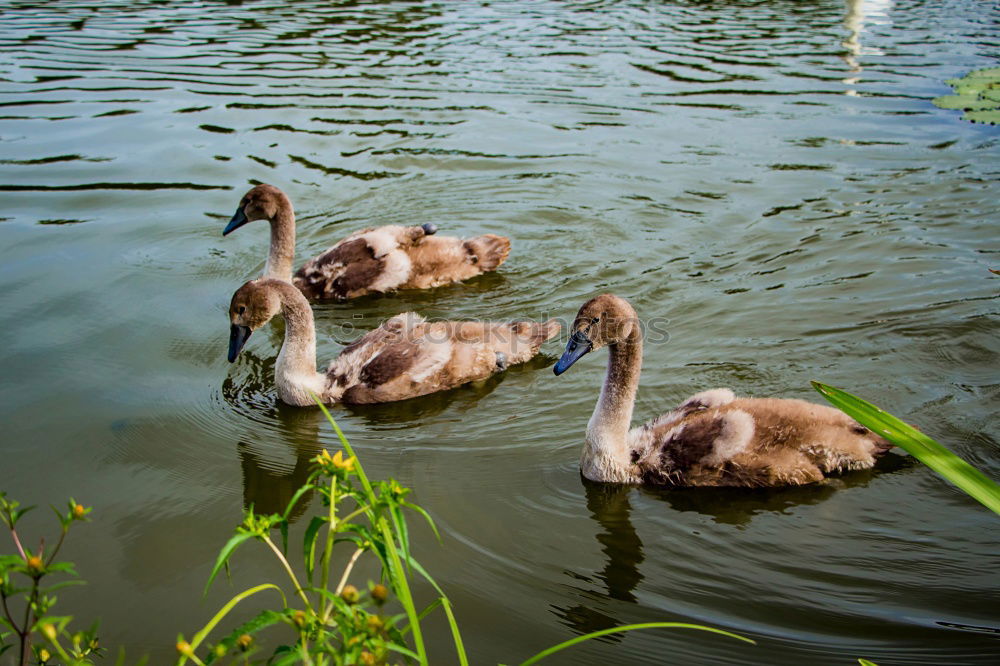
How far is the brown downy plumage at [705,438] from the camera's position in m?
5.09

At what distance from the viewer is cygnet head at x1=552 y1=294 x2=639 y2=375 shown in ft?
17.1

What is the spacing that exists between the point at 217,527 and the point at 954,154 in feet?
27.9

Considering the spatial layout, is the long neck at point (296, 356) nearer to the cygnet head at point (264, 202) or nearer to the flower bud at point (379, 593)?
the cygnet head at point (264, 202)

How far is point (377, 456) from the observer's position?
549cm

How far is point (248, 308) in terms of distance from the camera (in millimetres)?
6332

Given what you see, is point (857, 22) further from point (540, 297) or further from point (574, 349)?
point (574, 349)

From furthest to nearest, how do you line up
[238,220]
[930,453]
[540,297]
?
[238,220], [540,297], [930,453]

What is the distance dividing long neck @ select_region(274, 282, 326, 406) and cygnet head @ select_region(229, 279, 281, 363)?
8 cm

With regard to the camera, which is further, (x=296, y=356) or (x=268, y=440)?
(x=296, y=356)

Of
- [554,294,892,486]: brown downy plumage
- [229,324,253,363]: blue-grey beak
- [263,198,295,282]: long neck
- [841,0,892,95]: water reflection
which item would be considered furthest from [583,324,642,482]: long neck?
[841,0,892,95]: water reflection

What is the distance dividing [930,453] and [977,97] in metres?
10.8

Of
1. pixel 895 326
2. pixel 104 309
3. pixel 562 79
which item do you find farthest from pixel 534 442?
pixel 562 79

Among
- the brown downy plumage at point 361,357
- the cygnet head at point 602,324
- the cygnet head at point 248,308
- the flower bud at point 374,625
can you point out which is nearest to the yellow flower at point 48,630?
the flower bud at point 374,625

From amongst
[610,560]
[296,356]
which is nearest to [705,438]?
[610,560]
